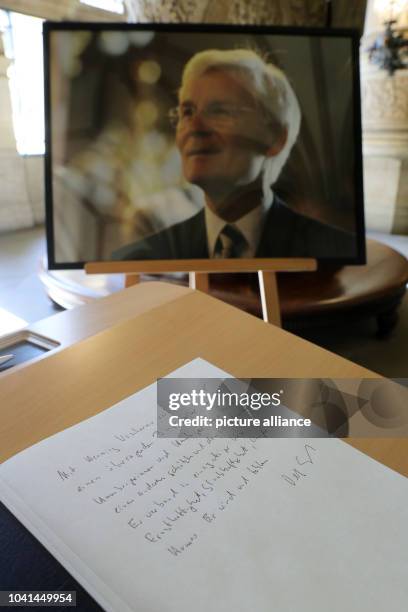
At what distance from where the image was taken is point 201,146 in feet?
4.12

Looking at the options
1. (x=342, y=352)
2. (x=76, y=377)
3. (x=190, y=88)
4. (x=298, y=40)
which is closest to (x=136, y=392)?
(x=76, y=377)

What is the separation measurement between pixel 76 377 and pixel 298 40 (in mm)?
1152

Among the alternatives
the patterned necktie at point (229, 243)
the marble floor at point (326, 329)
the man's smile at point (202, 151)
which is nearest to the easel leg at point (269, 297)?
the patterned necktie at point (229, 243)

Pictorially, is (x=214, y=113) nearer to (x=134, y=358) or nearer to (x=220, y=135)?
(x=220, y=135)

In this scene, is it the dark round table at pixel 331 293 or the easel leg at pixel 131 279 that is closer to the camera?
the easel leg at pixel 131 279

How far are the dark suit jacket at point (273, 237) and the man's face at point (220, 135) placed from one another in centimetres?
11

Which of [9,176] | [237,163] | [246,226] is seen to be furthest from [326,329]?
[9,176]

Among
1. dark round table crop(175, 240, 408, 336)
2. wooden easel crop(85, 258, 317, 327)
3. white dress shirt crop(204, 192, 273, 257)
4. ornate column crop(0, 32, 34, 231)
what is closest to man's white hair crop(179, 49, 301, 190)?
white dress shirt crop(204, 192, 273, 257)

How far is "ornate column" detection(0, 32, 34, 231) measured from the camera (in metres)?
3.72

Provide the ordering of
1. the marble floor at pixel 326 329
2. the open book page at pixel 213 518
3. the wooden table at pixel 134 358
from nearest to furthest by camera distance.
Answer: the open book page at pixel 213 518
the wooden table at pixel 134 358
the marble floor at pixel 326 329

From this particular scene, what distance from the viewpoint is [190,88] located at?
124 cm

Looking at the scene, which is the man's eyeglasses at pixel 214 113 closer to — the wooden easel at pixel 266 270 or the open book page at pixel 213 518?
the wooden easel at pixel 266 270

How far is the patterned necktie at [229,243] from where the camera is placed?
4.26 feet

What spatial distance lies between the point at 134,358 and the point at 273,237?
0.80 m
